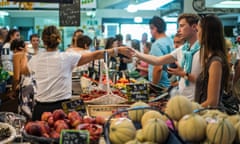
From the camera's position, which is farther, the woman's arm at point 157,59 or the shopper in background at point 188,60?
the woman's arm at point 157,59

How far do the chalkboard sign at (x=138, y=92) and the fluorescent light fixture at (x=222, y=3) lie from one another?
796 centimetres

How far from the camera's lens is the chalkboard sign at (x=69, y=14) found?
26.6 ft

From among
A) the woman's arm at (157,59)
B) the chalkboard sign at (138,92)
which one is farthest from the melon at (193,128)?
the woman's arm at (157,59)

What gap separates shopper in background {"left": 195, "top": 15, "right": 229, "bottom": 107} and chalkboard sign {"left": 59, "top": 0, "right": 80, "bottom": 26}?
17.3 ft

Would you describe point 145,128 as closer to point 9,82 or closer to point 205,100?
point 205,100

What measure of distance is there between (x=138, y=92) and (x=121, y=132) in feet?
5.52

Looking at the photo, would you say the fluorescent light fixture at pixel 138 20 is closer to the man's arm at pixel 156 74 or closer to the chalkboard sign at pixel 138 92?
the man's arm at pixel 156 74

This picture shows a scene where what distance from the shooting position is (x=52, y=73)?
3.63m

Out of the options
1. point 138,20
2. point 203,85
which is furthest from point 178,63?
point 138,20

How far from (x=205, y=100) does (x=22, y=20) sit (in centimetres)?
1438

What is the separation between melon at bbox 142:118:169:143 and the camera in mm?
1677

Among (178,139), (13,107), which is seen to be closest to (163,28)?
(13,107)

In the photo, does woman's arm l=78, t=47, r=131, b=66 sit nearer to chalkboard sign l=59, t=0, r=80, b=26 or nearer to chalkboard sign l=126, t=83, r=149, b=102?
chalkboard sign l=126, t=83, r=149, b=102

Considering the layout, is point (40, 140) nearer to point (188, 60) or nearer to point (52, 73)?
point (52, 73)
